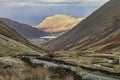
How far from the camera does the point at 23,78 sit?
2761cm

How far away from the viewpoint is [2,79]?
27.0 meters

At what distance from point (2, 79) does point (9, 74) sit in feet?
8.59

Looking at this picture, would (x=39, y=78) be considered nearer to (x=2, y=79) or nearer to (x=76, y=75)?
(x=2, y=79)

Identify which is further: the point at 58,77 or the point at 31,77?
the point at 58,77

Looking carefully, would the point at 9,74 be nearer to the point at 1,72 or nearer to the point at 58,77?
the point at 1,72

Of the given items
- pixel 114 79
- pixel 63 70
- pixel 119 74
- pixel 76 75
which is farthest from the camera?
pixel 119 74

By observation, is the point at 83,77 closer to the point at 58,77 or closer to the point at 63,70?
the point at 58,77

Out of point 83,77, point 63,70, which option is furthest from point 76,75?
point 63,70

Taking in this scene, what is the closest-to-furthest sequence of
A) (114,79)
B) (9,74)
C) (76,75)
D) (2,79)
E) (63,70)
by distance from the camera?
1. (2,79)
2. (9,74)
3. (76,75)
4. (63,70)
5. (114,79)

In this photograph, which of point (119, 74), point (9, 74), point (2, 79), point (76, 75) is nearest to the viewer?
point (2, 79)

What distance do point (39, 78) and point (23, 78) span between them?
134cm

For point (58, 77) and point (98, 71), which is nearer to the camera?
point (58, 77)

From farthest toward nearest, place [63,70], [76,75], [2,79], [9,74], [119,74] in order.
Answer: [119,74] < [63,70] < [76,75] < [9,74] < [2,79]

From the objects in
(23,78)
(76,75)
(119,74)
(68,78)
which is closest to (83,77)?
(76,75)
